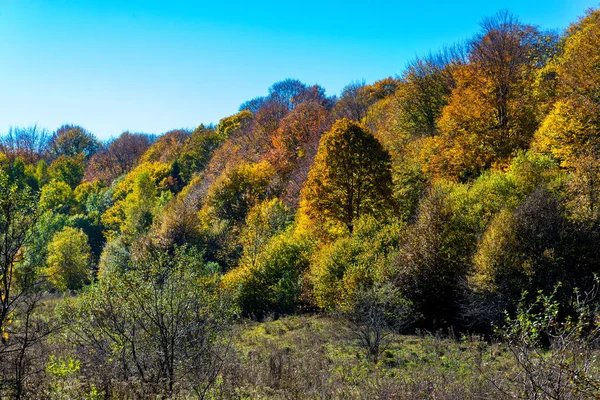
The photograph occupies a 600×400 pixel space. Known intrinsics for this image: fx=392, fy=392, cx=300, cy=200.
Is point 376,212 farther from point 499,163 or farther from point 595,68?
point 595,68

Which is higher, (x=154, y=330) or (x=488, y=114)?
(x=488, y=114)

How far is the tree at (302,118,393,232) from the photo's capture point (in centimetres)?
2564

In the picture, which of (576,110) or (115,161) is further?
(115,161)

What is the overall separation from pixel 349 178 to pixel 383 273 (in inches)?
304

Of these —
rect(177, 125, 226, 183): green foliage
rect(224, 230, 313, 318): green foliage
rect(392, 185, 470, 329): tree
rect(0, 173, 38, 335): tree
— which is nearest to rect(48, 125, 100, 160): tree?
rect(177, 125, 226, 183): green foliage

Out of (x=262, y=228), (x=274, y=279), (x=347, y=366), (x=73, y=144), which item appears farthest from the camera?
(x=73, y=144)

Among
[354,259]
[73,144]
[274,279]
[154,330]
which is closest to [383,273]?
[354,259]

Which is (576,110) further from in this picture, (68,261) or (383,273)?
(68,261)

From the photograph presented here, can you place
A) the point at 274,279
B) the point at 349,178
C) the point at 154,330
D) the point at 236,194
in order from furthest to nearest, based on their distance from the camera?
the point at 236,194 < the point at 274,279 < the point at 349,178 < the point at 154,330

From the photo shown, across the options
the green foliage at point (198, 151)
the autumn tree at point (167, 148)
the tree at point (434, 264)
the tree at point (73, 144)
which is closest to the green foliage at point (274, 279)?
the tree at point (434, 264)

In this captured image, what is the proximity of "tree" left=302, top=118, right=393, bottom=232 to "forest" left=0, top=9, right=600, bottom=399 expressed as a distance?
11 centimetres

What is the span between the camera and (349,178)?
84.6 feet

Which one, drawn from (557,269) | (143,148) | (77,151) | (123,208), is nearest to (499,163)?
(557,269)

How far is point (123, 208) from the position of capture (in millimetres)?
59844
